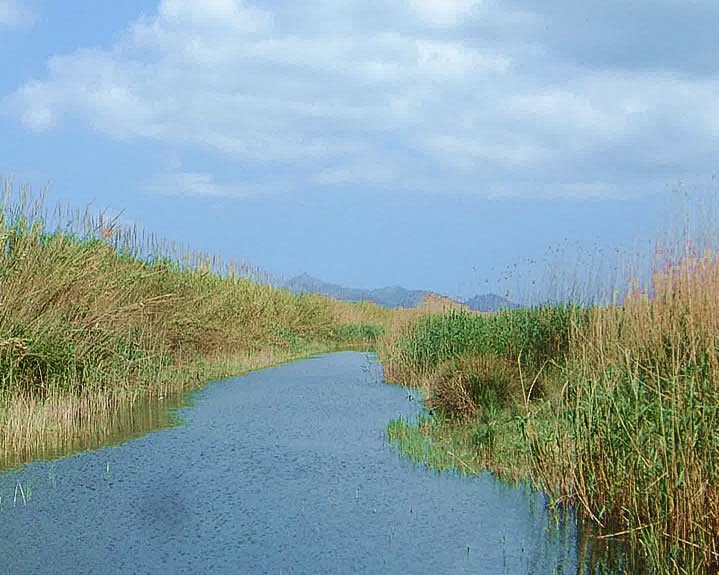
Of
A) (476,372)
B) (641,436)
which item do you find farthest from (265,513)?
(476,372)

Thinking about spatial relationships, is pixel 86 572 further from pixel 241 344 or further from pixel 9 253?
pixel 241 344

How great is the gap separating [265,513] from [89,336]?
5.37m

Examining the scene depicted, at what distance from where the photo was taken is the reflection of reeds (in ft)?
26.9

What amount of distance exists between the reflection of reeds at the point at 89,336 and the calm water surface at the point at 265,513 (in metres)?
0.93

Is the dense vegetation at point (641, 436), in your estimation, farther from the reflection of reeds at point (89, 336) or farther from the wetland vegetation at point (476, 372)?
the reflection of reeds at point (89, 336)

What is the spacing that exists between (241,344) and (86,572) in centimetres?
1408

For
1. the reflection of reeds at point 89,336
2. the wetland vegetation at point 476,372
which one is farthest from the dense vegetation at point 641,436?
the reflection of reeds at point 89,336

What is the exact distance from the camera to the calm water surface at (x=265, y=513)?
4.57 m

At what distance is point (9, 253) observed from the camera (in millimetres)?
9539

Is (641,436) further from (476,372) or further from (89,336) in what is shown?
(89,336)

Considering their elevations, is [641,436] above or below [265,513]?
above

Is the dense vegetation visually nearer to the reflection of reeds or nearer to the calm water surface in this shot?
the calm water surface

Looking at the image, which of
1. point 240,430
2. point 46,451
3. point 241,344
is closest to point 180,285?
point 241,344

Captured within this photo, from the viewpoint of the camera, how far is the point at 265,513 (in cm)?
551
